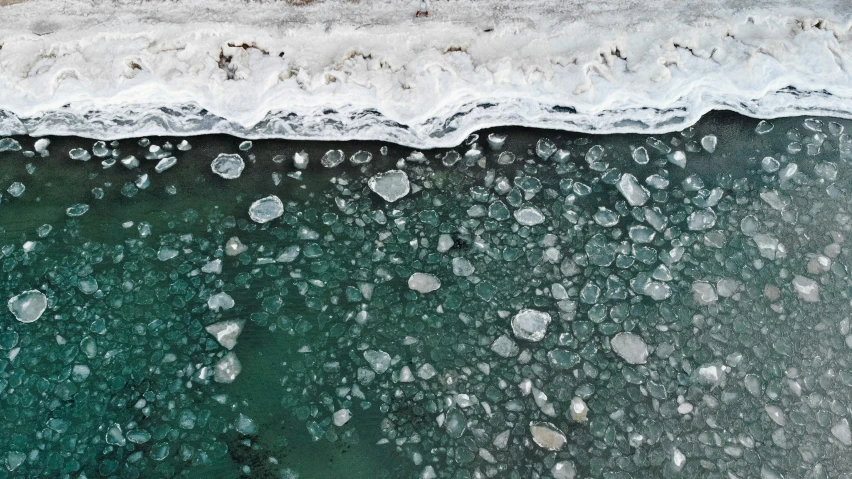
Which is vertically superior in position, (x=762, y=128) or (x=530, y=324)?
(x=762, y=128)

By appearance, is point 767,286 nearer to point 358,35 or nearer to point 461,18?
point 461,18

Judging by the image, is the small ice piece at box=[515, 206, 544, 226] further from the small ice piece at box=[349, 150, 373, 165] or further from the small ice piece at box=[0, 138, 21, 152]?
the small ice piece at box=[0, 138, 21, 152]

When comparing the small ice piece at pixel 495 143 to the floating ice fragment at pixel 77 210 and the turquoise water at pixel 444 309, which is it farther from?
the floating ice fragment at pixel 77 210

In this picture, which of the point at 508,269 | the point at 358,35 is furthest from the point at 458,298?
the point at 358,35

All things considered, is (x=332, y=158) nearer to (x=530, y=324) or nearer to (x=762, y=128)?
(x=530, y=324)

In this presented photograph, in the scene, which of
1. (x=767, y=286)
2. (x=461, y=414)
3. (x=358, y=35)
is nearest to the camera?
(x=461, y=414)

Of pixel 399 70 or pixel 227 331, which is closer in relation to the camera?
pixel 227 331

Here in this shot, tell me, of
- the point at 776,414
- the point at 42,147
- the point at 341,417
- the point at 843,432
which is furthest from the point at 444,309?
the point at 42,147
